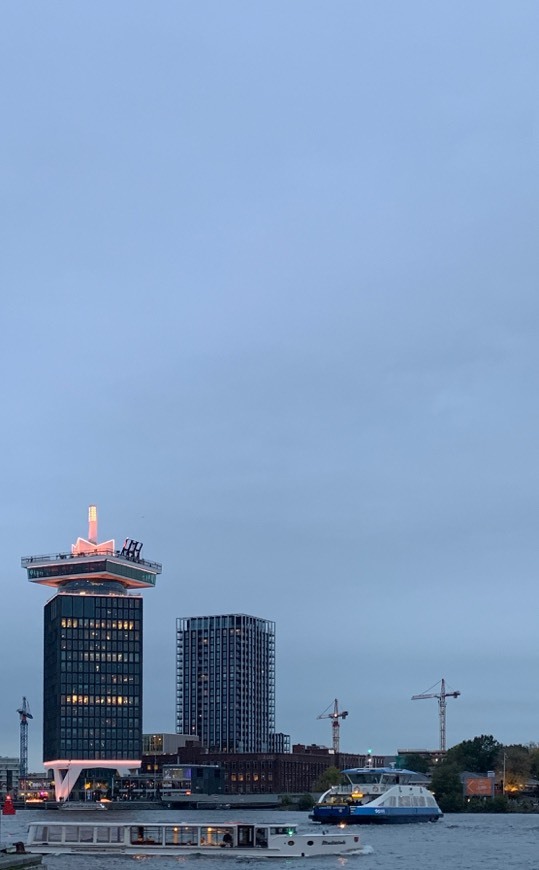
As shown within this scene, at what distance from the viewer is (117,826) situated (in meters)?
Result: 119

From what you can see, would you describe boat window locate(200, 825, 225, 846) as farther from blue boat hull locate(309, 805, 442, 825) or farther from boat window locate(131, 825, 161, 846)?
blue boat hull locate(309, 805, 442, 825)

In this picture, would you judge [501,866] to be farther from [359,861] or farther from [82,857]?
[82,857]

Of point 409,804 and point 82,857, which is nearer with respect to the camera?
point 82,857

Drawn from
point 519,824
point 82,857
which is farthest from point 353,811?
point 82,857

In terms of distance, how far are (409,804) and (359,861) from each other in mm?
68003

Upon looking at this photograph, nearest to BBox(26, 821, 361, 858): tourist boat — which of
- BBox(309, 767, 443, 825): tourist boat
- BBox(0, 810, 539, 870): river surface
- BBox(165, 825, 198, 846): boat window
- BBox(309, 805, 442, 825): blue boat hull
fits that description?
BBox(165, 825, 198, 846): boat window

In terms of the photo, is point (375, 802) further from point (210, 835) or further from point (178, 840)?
point (178, 840)

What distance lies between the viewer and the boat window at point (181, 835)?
381ft

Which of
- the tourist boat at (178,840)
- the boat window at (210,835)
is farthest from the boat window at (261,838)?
the boat window at (210,835)

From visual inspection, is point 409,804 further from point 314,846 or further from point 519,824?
point 314,846

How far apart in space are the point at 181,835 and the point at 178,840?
554 millimetres

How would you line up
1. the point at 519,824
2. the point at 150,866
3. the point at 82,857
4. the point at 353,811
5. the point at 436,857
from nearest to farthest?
the point at 150,866, the point at 82,857, the point at 436,857, the point at 353,811, the point at 519,824

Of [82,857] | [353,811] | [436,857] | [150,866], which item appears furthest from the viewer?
[353,811]

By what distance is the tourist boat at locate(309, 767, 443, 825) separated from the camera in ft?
564
